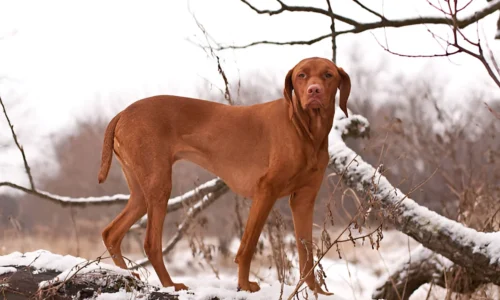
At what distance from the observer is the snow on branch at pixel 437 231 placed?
4.08m

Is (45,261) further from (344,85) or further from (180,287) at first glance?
(344,85)

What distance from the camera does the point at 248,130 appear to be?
130 inches

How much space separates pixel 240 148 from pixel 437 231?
1.85 meters

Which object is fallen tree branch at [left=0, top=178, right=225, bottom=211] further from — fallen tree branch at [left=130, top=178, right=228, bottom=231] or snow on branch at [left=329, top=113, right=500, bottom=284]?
snow on branch at [left=329, top=113, right=500, bottom=284]

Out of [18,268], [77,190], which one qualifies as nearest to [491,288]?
[18,268]

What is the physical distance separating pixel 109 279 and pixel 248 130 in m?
1.14

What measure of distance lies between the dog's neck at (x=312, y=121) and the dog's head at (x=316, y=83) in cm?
3

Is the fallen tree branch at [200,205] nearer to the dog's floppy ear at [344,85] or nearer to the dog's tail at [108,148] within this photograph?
the dog's tail at [108,148]

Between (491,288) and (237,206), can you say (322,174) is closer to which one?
(237,206)

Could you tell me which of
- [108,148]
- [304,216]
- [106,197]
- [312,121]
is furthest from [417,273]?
[108,148]

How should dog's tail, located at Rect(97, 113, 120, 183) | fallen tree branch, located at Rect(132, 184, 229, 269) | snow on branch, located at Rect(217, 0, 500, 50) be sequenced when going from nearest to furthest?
dog's tail, located at Rect(97, 113, 120, 183), snow on branch, located at Rect(217, 0, 500, 50), fallen tree branch, located at Rect(132, 184, 229, 269)

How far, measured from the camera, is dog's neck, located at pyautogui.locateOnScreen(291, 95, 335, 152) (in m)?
3.15

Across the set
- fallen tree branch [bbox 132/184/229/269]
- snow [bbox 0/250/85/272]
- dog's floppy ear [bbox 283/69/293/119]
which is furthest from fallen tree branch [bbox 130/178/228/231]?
dog's floppy ear [bbox 283/69/293/119]

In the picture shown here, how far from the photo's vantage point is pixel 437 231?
423 centimetres
